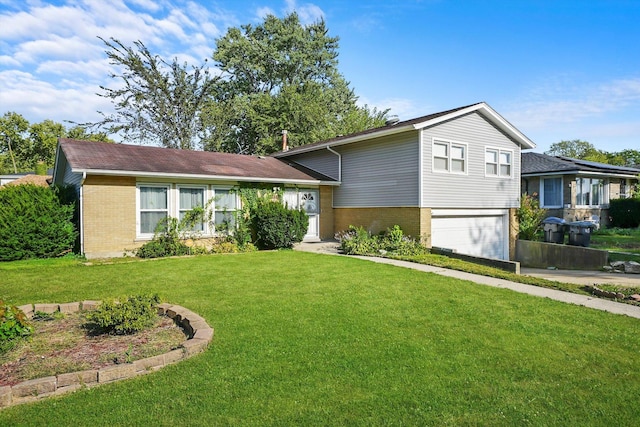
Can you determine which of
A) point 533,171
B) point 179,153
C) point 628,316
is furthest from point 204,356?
point 533,171

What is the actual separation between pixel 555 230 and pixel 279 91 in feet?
99.5

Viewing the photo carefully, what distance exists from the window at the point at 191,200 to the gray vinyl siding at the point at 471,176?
8108 mm

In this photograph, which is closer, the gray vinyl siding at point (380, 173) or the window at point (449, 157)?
the gray vinyl siding at point (380, 173)

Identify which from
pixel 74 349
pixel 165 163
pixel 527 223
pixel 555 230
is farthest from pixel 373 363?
pixel 527 223

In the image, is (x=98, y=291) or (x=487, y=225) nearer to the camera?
(x=98, y=291)

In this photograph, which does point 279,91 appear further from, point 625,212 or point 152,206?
point 625,212

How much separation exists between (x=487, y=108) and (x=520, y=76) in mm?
5202

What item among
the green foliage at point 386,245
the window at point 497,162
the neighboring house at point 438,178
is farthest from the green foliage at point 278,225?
the window at point 497,162

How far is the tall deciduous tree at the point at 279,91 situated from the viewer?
116 feet

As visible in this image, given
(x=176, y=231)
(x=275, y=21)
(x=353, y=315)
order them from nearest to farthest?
(x=353, y=315)
(x=176, y=231)
(x=275, y=21)

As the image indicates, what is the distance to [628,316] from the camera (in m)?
6.34

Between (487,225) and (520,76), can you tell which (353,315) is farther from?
(520,76)

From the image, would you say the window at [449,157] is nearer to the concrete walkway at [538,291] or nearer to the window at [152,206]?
the concrete walkway at [538,291]

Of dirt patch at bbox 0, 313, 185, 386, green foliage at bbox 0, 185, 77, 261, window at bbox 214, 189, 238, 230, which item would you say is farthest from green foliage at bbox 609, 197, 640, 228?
green foliage at bbox 0, 185, 77, 261
